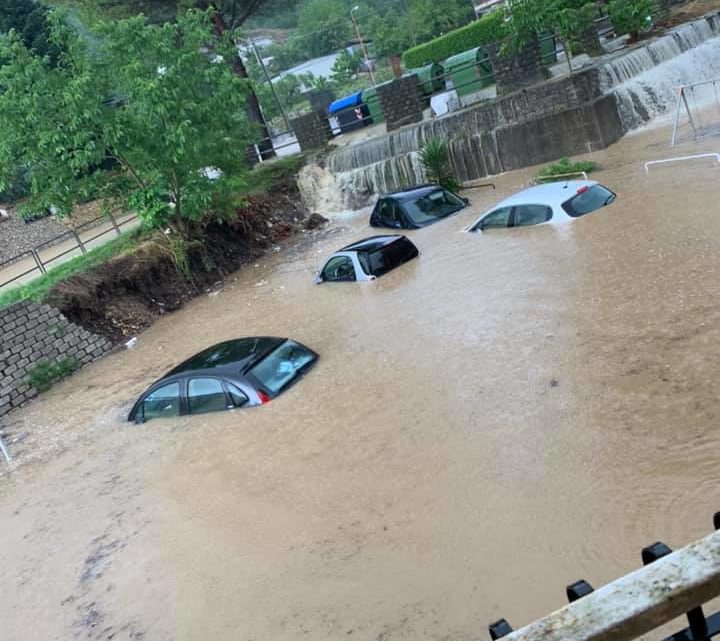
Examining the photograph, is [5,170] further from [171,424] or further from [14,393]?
[171,424]

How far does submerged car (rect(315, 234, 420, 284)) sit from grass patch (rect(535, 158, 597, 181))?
523 cm

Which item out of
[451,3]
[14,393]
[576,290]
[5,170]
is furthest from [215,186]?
[451,3]

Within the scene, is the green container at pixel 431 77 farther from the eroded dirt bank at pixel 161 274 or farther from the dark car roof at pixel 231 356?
the dark car roof at pixel 231 356

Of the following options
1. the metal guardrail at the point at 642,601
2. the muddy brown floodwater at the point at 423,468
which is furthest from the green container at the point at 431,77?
Answer: the metal guardrail at the point at 642,601

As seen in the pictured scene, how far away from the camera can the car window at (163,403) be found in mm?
10797

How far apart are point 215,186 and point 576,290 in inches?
455


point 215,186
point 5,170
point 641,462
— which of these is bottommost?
point 641,462

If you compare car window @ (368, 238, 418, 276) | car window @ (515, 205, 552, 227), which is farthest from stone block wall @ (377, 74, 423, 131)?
car window @ (515, 205, 552, 227)

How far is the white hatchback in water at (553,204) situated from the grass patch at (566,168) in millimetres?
3758

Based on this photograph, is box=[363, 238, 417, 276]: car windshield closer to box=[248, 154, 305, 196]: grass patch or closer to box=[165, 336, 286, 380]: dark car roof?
box=[165, 336, 286, 380]: dark car roof

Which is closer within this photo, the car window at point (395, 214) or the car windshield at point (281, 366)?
the car windshield at point (281, 366)

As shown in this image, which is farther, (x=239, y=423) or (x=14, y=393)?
(x=14, y=393)

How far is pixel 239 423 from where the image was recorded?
10094mm

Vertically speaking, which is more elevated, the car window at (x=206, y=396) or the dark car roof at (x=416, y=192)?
the dark car roof at (x=416, y=192)
